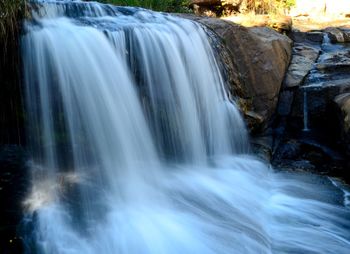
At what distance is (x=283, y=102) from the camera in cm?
676

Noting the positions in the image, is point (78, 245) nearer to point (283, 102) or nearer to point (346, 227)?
point (346, 227)

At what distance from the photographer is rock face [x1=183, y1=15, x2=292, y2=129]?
6379 millimetres

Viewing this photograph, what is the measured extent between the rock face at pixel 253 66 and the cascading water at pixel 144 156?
68cm

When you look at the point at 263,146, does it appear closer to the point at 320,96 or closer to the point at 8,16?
the point at 320,96

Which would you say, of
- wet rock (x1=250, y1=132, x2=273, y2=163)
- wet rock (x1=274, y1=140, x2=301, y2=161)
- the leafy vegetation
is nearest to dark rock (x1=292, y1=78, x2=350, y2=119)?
wet rock (x1=274, y1=140, x2=301, y2=161)

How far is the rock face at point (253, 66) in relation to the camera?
6.38 metres

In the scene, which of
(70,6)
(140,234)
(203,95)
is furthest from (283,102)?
(140,234)

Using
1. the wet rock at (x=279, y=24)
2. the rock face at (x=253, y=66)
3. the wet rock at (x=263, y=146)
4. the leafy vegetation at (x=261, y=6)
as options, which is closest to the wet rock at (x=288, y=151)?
the wet rock at (x=263, y=146)

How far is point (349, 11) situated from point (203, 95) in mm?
8946

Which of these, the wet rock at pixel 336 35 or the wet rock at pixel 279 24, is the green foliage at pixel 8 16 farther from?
the wet rock at pixel 336 35

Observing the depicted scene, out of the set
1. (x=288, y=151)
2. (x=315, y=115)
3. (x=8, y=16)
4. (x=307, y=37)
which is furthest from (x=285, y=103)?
(x=8, y=16)

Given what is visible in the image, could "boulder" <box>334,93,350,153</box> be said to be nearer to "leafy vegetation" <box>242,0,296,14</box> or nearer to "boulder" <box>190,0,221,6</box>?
"leafy vegetation" <box>242,0,296,14</box>

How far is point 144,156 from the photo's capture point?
4516 millimetres

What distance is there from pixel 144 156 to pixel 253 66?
289 cm
